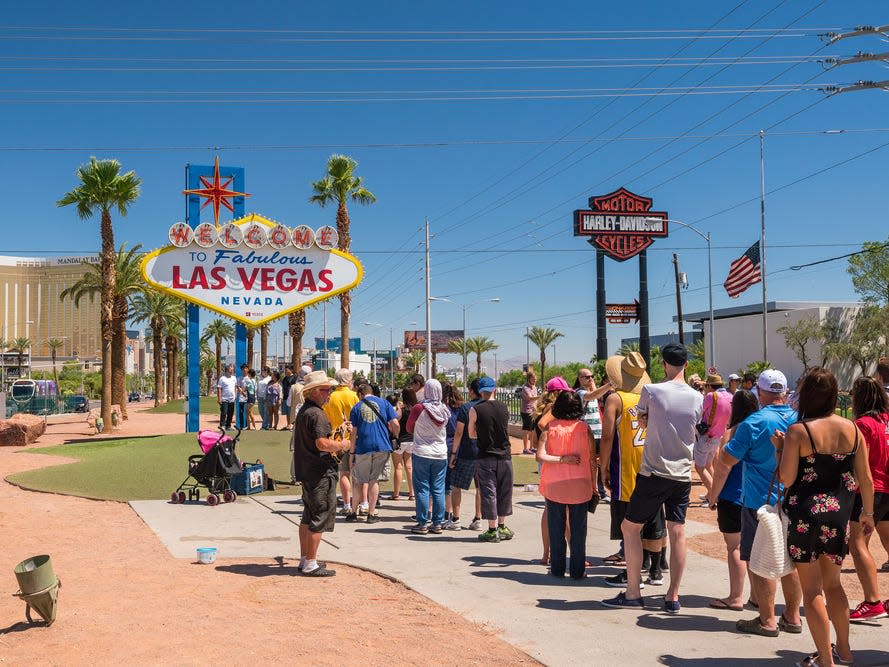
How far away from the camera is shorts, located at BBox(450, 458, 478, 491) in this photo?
9797mm

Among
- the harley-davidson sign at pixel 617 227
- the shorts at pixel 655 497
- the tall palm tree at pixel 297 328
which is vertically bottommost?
the shorts at pixel 655 497

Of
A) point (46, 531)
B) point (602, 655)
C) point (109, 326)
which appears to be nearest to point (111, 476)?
point (46, 531)

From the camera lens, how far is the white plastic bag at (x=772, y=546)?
5.01 meters

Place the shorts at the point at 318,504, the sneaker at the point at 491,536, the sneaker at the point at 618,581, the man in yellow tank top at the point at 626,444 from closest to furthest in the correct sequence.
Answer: the man in yellow tank top at the point at 626,444
the sneaker at the point at 618,581
the shorts at the point at 318,504
the sneaker at the point at 491,536

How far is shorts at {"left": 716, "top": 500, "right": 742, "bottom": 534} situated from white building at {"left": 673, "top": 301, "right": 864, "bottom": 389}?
186 feet

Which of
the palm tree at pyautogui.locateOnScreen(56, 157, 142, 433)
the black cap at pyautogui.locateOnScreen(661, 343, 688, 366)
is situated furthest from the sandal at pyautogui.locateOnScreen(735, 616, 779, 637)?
the palm tree at pyautogui.locateOnScreen(56, 157, 142, 433)

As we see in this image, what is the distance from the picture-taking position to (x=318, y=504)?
7.68 metres

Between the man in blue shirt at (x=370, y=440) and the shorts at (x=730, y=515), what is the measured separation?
15.4ft

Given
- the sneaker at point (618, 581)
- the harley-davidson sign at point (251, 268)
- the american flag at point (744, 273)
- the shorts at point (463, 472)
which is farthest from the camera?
the american flag at point (744, 273)

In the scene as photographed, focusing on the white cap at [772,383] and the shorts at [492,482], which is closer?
the white cap at [772,383]

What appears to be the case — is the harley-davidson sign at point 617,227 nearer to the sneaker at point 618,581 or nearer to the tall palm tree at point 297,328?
the tall palm tree at point 297,328

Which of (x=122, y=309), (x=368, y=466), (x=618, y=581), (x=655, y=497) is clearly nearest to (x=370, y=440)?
(x=368, y=466)

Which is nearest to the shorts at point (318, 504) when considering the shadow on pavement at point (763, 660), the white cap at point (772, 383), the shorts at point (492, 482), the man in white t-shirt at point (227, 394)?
the shorts at point (492, 482)

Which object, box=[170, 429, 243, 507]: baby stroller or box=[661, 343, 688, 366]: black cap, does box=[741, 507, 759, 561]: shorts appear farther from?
box=[170, 429, 243, 507]: baby stroller
